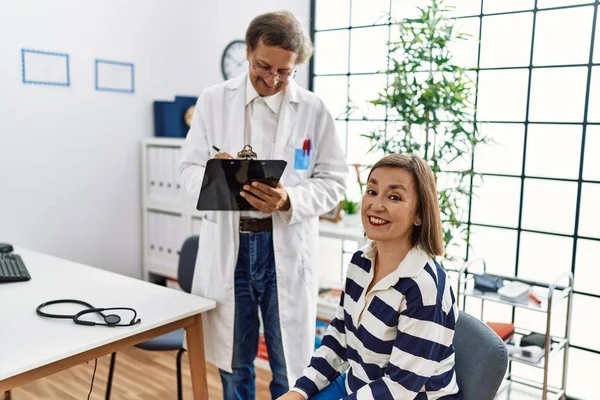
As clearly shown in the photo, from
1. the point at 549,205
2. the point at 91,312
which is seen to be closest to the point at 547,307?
the point at 549,205

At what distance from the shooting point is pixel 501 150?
304 cm

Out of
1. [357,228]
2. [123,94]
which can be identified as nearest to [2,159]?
[123,94]

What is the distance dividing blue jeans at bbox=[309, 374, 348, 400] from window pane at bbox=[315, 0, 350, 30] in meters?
2.90

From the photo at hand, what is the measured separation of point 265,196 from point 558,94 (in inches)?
78.8

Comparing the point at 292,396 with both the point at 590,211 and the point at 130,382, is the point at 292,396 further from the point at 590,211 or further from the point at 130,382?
the point at 590,211

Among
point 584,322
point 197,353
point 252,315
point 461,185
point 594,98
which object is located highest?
point 594,98

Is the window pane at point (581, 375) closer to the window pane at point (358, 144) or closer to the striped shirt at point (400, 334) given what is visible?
the window pane at point (358, 144)

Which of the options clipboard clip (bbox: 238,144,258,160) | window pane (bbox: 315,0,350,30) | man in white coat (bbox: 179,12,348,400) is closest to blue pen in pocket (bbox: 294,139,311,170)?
man in white coat (bbox: 179,12,348,400)

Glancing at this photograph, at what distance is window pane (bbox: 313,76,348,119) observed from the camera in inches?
148

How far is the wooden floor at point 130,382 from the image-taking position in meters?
2.55

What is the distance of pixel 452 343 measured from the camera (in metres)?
1.25

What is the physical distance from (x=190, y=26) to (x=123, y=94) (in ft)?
2.18

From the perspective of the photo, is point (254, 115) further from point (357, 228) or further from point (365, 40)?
point (365, 40)

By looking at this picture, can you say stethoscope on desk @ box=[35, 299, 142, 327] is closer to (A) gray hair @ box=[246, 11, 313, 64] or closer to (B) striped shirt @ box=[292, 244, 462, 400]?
(B) striped shirt @ box=[292, 244, 462, 400]
